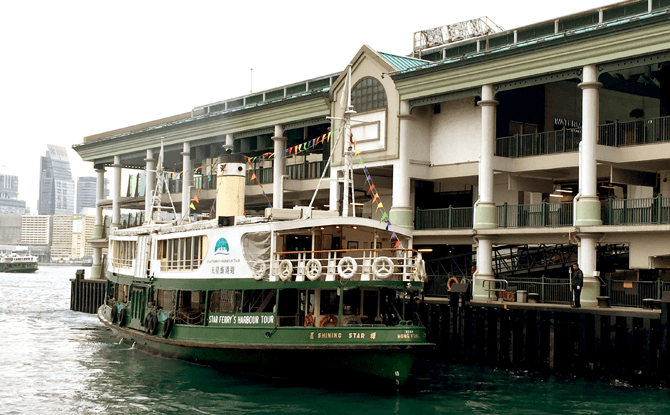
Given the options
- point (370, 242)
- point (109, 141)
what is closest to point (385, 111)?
point (370, 242)

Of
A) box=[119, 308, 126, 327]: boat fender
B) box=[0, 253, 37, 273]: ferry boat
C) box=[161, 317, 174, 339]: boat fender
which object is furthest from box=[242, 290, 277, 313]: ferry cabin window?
box=[0, 253, 37, 273]: ferry boat

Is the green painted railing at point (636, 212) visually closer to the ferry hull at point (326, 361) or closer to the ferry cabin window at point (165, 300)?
the ferry hull at point (326, 361)

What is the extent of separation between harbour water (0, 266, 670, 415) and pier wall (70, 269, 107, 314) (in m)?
24.9

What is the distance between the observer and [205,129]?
2062 inches

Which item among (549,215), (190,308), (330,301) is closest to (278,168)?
(190,308)

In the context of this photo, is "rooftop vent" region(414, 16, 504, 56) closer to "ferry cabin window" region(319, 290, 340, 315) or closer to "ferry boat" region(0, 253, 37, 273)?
"ferry cabin window" region(319, 290, 340, 315)

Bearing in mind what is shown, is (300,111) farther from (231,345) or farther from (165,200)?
(231,345)

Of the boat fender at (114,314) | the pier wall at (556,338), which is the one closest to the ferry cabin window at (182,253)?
the boat fender at (114,314)

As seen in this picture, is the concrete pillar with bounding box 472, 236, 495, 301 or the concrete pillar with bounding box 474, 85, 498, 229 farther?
the concrete pillar with bounding box 474, 85, 498, 229

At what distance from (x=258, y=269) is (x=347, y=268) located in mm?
3582

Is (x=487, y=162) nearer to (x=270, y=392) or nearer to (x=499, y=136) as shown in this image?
(x=499, y=136)

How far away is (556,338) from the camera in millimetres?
28672

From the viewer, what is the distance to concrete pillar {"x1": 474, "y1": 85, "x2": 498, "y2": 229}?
115ft

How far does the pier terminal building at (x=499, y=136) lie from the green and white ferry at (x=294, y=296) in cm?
97
